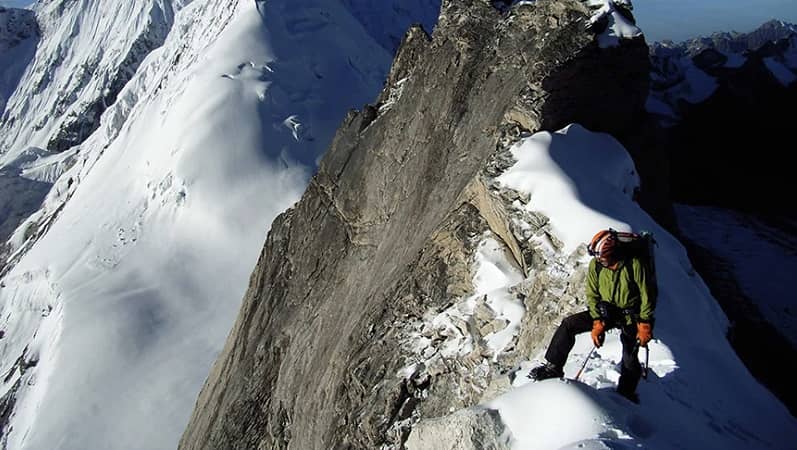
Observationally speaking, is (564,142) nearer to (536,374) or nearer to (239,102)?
(536,374)

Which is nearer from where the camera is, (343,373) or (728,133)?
(343,373)

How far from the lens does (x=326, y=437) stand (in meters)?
11.6

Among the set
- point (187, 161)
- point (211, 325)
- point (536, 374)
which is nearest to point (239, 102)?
point (187, 161)

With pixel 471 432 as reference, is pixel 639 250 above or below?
above

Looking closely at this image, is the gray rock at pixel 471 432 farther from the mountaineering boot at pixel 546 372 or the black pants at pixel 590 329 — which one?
the black pants at pixel 590 329

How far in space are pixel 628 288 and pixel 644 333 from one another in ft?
1.75

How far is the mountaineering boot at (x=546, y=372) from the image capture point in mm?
7633

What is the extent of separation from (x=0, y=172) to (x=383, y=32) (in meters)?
64.3

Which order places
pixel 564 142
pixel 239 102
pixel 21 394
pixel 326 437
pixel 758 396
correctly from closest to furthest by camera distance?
pixel 758 396
pixel 326 437
pixel 564 142
pixel 21 394
pixel 239 102

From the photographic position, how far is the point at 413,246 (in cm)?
1337

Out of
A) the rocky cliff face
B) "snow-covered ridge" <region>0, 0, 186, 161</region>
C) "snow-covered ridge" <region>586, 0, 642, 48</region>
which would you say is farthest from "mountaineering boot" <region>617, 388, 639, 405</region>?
"snow-covered ridge" <region>0, 0, 186, 161</region>

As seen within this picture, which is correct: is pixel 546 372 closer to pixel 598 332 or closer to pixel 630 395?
pixel 598 332

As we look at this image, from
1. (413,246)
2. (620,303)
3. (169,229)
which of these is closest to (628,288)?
(620,303)

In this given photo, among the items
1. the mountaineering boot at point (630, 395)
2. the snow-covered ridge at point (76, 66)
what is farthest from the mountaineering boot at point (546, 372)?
the snow-covered ridge at point (76, 66)
